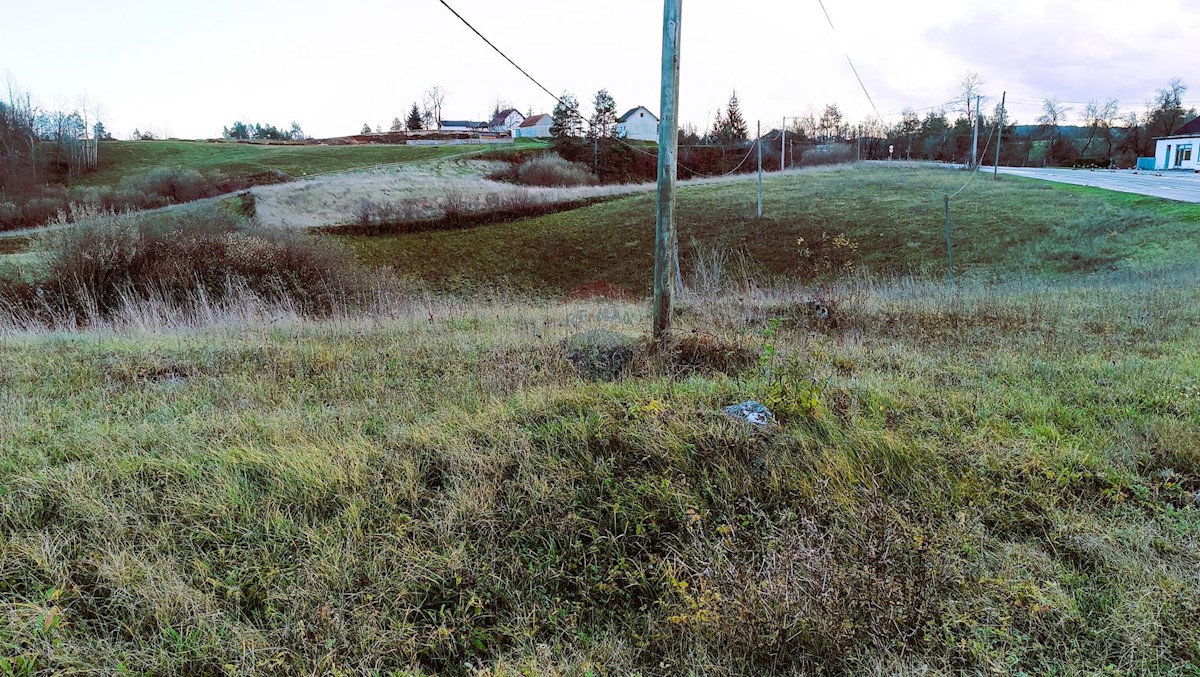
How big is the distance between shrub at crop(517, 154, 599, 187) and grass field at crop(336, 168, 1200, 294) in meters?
13.9

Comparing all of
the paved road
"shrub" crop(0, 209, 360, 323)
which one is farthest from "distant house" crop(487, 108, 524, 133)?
"shrub" crop(0, 209, 360, 323)

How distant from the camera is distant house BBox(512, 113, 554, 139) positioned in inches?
3238

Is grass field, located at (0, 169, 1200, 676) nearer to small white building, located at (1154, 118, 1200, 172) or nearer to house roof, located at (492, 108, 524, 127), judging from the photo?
small white building, located at (1154, 118, 1200, 172)

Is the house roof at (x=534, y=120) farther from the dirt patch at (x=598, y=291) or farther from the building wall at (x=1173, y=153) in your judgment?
the dirt patch at (x=598, y=291)

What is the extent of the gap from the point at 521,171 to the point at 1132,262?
40268 millimetres

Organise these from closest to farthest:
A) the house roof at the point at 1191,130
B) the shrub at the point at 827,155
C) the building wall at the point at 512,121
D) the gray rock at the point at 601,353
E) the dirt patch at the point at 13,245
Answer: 1. the gray rock at the point at 601,353
2. the dirt patch at the point at 13,245
3. the house roof at the point at 1191,130
4. the shrub at the point at 827,155
5. the building wall at the point at 512,121

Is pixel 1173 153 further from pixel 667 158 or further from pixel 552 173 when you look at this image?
pixel 667 158

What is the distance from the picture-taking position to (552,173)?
48.1 m

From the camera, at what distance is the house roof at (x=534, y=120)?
272 ft

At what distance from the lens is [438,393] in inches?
183

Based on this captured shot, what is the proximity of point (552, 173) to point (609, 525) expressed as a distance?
47608mm

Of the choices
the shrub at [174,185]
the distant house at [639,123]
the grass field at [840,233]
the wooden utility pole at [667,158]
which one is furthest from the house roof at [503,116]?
the wooden utility pole at [667,158]

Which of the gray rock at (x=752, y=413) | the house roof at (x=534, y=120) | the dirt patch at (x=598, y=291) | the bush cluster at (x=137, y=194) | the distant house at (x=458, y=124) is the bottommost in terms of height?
the dirt patch at (x=598, y=291)

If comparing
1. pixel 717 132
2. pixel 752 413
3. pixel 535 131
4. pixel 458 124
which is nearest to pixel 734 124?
pixel 717 132
